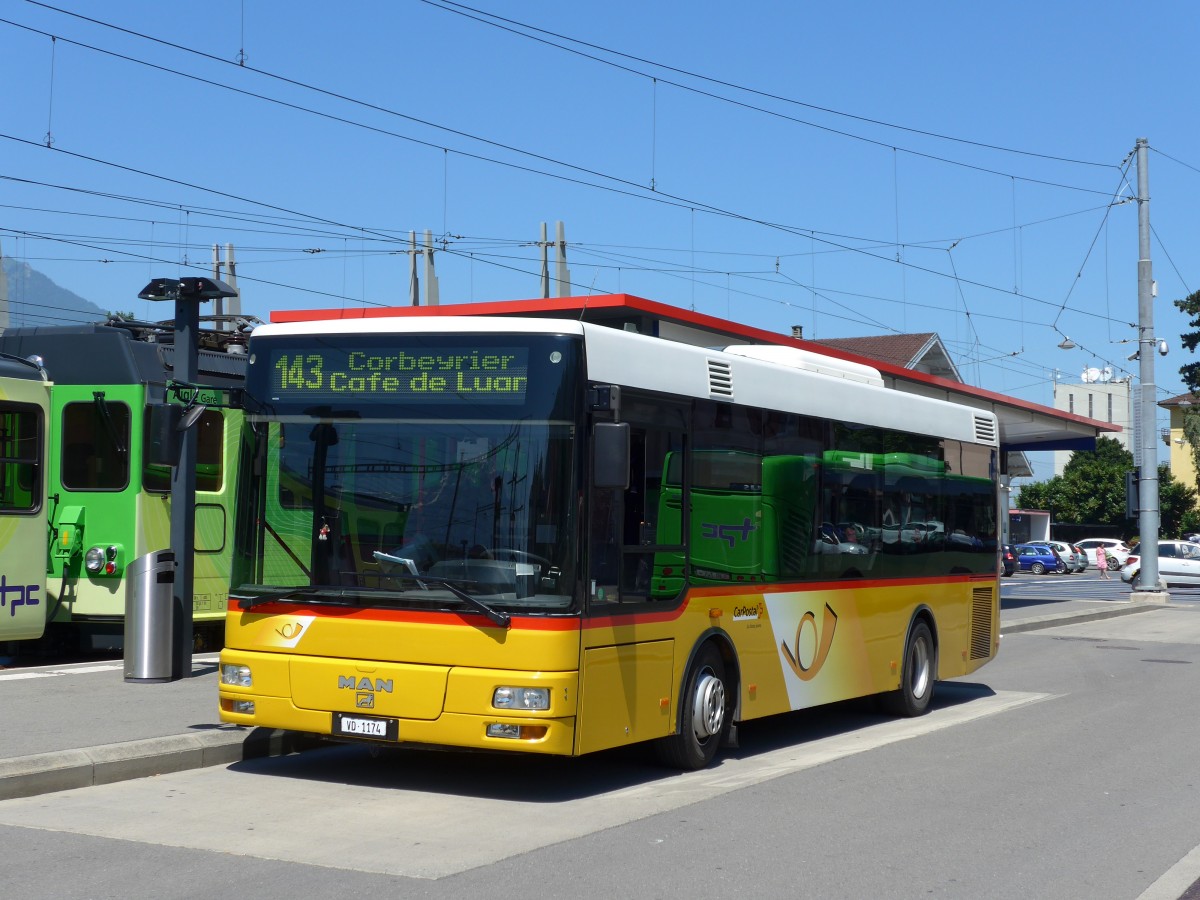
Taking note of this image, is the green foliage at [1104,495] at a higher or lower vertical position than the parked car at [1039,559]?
higher

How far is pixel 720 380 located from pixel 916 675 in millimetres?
4927

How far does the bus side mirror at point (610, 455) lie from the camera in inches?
342

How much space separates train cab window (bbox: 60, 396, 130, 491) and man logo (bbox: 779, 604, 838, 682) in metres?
7.64

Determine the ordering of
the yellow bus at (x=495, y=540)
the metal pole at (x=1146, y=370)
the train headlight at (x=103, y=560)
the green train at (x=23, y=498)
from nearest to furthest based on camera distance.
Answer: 1. the yellow bus at (x=495, y=540)
2. the green train at (x=23, y=498)
3. the train headlight at (x=103, y=560)
4. the metal pole at (x=1146, y=370)

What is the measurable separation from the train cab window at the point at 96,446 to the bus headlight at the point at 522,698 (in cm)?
826

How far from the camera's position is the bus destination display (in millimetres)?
8977

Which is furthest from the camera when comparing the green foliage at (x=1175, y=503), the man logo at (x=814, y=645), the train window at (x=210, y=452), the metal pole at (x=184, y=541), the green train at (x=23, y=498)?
the green foliage at (x=1175, y=503)

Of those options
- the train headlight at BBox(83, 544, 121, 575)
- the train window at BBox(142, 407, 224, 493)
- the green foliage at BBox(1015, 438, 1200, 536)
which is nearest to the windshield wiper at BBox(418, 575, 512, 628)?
the train headlight at BBox(83, 544, 121, 575)

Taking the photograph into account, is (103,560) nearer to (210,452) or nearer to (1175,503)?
(210,452)

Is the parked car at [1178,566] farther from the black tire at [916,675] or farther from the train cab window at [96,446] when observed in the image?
the train cab window at [96,446]

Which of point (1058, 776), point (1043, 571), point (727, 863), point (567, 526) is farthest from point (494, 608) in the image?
point (1043, 571)

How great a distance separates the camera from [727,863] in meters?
7.42

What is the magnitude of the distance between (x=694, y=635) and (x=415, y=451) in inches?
Result: 92.6

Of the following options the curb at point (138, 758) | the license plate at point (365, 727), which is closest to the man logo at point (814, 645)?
the license plate at point (365, 727)
